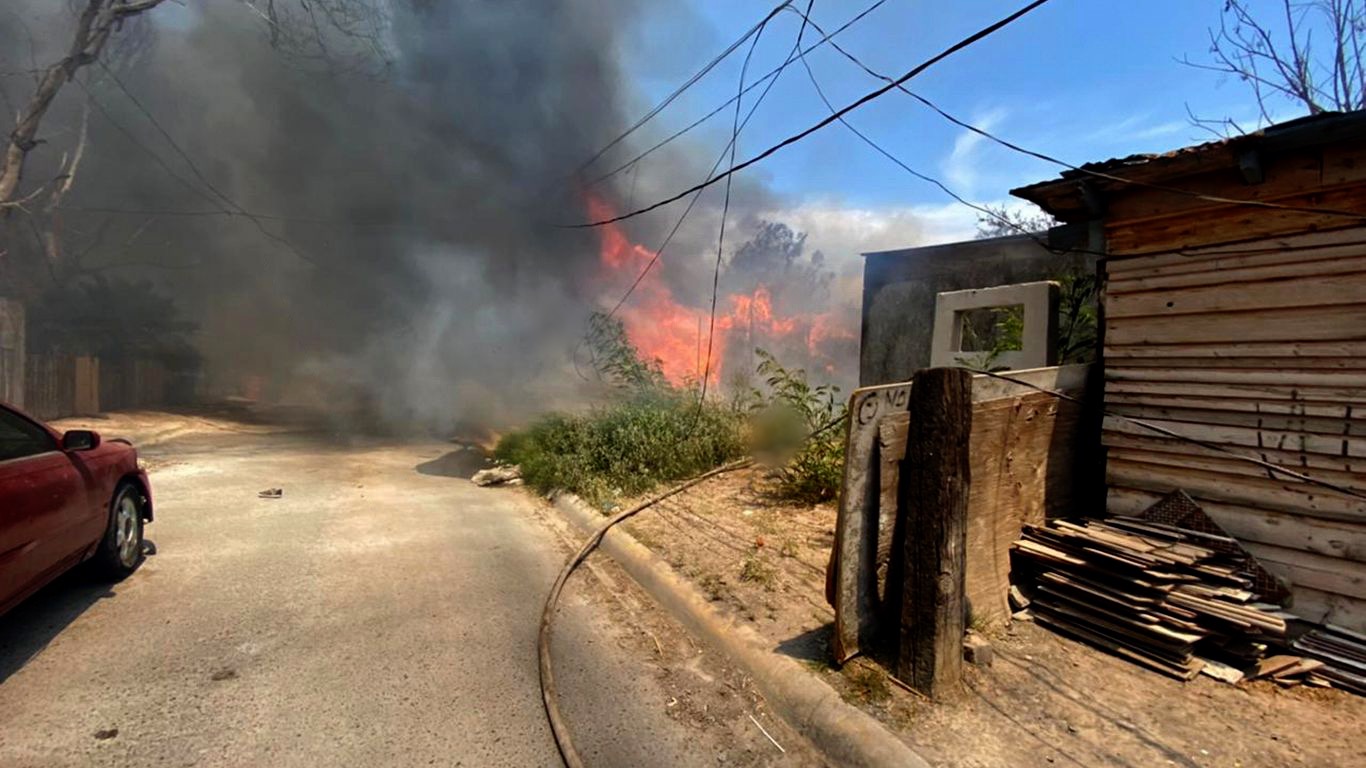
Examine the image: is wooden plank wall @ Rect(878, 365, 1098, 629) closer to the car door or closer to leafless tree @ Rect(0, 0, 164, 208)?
the car door

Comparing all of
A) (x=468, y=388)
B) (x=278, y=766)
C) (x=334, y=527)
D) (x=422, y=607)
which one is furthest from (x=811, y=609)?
(x=468, y=388)

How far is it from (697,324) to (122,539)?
15.3 meters

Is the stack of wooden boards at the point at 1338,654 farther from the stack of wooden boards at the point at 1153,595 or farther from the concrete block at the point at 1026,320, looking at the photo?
the concrete block at the point at 1026,320

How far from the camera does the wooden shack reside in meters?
3.49

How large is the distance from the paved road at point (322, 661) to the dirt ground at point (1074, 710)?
2.13ft

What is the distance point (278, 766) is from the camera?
2.53 meters

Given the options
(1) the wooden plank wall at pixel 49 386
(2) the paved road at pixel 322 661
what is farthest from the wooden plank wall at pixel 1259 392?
(1) the wooden plank wall at pixel 49 386

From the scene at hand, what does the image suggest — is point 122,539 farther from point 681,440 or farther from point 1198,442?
point 1198,442

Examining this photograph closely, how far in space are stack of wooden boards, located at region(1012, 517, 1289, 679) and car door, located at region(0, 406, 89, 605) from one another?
4967mm

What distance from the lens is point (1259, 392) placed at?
12.4 ft

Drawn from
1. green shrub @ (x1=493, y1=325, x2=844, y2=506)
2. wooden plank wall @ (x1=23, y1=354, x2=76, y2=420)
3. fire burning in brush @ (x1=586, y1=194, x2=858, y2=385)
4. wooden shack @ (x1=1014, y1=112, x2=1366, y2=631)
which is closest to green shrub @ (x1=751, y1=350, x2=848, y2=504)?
green shrub @ (x1=493, y1=325, x2=844, y2=506)

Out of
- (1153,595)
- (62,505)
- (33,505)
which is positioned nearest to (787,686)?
(1153,595)

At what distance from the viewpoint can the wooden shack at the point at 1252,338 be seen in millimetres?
3494

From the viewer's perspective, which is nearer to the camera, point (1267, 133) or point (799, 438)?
point (1267, 133)
